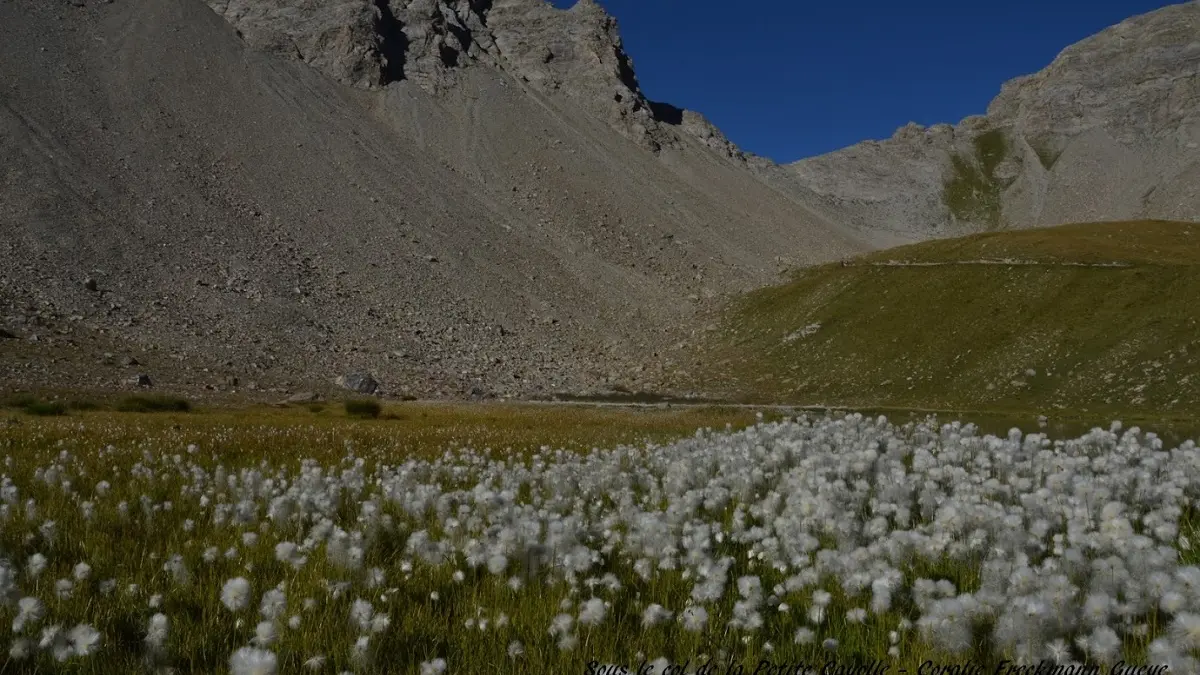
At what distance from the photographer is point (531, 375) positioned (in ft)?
197

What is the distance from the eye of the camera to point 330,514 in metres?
7.19

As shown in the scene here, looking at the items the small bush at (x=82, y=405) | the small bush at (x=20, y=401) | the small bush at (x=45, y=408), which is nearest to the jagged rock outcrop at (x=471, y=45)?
the small bush at (x=82, y=405)

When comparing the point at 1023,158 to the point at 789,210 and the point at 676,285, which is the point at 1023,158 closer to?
the point at 789,210

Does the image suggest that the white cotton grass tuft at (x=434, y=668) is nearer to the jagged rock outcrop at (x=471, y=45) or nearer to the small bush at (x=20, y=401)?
the small bush at (x=20, y=401)

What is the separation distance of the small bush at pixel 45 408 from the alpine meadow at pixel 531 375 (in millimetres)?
825

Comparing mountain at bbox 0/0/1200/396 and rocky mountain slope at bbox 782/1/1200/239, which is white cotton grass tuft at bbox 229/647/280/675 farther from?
rocky mountain slope at bbox 782/1/1200/239

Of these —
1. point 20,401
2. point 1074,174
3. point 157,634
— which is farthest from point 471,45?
point 1074,174

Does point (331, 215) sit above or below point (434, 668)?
above

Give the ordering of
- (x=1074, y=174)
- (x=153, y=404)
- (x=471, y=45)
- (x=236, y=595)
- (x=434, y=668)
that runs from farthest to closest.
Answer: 1. (x=1074, y=174)
2. (x=471, y=45)
3. (x=153, y=404)
4. (x=236, y=595)
5. (x=434, y=668)

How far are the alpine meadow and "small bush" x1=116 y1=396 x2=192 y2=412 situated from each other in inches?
13.3

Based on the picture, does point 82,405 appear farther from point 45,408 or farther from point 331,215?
point 331,215

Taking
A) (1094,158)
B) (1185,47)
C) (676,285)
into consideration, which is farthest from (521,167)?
(1185,47)

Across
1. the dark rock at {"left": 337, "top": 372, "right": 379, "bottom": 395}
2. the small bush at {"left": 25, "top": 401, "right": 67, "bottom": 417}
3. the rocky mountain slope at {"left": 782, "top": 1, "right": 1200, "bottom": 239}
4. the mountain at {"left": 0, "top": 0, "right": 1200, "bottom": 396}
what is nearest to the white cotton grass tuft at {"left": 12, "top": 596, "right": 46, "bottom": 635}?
the small bush at {"left": 25, "top": 401, "right": 67, "bottom": 417}

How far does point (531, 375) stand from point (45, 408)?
35532 millimetres
